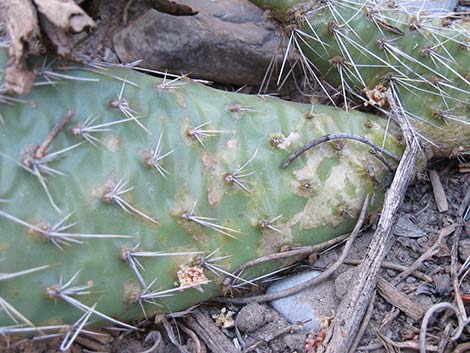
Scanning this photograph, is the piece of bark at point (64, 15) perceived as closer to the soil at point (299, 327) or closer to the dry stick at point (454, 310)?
the soil at point (299, 327)

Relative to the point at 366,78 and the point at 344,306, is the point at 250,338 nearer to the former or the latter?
the point at 344,306

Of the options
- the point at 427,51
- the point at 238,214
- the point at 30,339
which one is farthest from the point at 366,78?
the point at 30,339

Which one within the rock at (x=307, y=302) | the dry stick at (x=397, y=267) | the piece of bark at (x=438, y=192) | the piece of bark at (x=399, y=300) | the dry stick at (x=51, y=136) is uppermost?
the dry stick at (x=51, y=136)

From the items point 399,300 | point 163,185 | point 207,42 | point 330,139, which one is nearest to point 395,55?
point 330,139

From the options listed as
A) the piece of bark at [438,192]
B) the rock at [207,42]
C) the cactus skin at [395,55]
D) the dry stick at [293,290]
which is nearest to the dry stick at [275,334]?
the dry stick at [293,290]

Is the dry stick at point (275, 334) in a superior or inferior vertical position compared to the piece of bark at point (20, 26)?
inferior

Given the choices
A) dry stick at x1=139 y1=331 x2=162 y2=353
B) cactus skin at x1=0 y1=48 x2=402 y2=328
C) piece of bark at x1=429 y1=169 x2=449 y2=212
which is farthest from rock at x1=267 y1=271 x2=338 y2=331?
piece of bark at x1=429 y1=169 x2=449 y2=212
